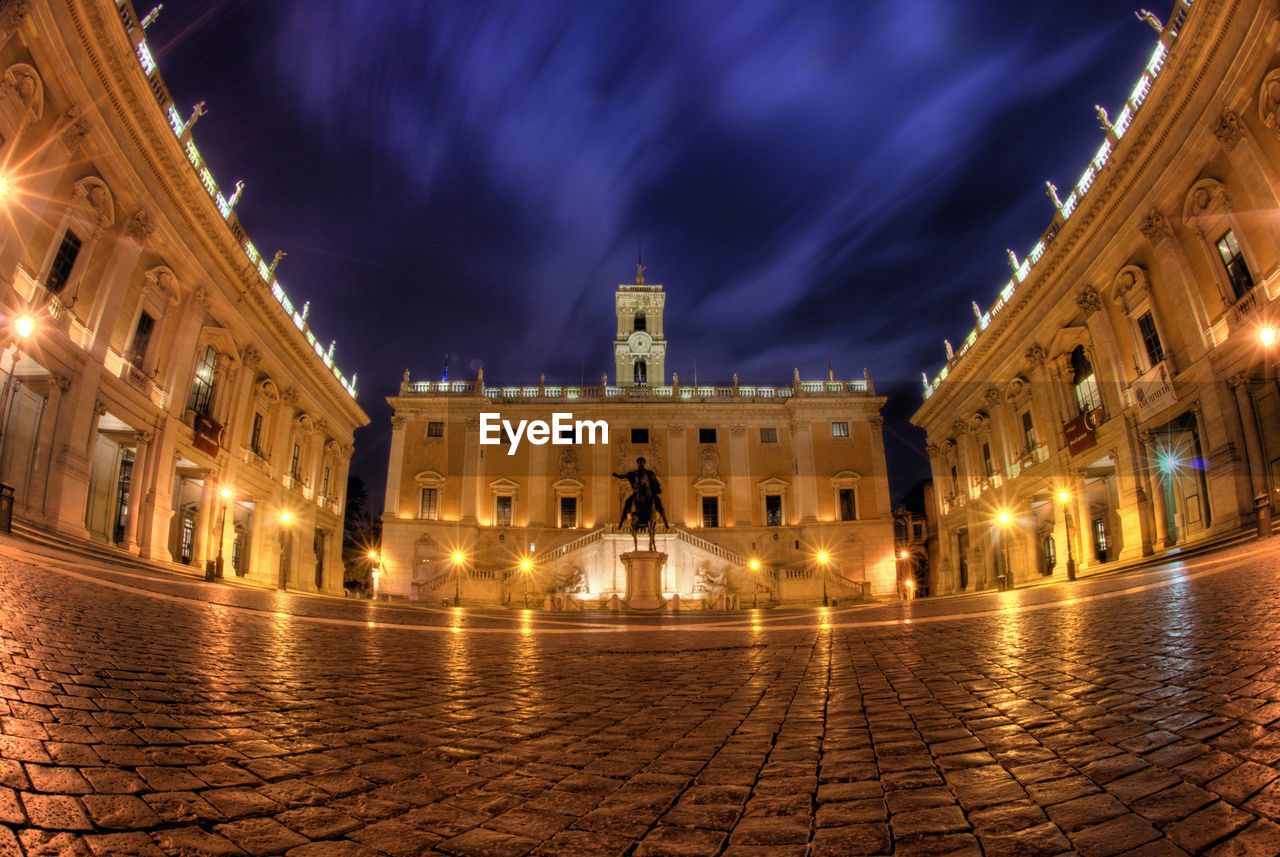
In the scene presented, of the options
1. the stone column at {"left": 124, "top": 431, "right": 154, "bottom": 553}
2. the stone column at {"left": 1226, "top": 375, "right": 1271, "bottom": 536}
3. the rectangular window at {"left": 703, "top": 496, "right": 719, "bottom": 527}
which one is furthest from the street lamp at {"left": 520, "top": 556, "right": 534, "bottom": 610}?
the stone column at {"left": 1226, "top": 375, "right": 1271, "bottom": 536}

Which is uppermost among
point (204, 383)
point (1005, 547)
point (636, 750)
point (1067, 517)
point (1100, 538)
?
point (204, 383)

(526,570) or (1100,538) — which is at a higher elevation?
(1100,538)

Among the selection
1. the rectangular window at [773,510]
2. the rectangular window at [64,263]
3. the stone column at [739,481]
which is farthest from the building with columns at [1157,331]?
the rectangular window at [64,263]

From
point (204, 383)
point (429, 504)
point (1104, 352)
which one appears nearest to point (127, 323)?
point (204, 383)

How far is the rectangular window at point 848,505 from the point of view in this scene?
4366 cm

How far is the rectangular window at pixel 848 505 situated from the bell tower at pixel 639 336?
22.5 meters

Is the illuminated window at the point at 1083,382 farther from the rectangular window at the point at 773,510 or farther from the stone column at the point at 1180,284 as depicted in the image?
the rectangular window at the point at 773,510

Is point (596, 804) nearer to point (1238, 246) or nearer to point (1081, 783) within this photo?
point (1081, 783)

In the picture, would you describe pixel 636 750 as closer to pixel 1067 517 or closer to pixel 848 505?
pixel 1067 517

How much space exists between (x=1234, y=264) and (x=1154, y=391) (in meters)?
4.47

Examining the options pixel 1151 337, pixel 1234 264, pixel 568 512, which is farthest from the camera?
pixel 568 512

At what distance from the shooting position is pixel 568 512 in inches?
1709

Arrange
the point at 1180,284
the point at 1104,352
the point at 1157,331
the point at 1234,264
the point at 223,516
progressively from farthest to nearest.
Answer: the point at 223,516, the point at 1104,352, the point at 1157,331, the point at 1180,284, the point at 1234,264

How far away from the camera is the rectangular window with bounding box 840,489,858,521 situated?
43.7 m
